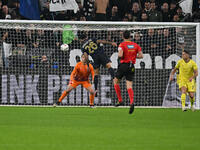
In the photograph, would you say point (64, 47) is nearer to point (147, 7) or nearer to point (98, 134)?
point (147, 7)

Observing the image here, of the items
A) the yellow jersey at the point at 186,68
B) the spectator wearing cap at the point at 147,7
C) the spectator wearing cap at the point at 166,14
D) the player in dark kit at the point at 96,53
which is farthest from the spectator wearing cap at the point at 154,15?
the yellow jersey at the point at 186,68

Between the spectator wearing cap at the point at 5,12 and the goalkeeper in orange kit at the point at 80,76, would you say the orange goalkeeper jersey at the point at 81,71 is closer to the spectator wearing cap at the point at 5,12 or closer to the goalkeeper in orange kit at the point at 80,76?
the goalkeeper in orange kit at the point at 80,76

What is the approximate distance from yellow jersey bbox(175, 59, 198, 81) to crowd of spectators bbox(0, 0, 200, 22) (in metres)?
2.96

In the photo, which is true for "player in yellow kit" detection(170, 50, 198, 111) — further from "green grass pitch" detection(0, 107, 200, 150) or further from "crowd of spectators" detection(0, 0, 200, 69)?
"green grass pitch" detection(0, 107, 200, 150)

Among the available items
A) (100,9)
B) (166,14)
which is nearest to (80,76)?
(100,9)

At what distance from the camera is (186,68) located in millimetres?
14477

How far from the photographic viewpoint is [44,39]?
1591 centimetres

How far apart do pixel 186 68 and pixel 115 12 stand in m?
3.77

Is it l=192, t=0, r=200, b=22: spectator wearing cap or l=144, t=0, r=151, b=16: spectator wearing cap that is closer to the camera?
l=144, t=0, r=151, b=16: spectator wearing cap

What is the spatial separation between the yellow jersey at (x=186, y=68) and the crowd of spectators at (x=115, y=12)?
2.96 m

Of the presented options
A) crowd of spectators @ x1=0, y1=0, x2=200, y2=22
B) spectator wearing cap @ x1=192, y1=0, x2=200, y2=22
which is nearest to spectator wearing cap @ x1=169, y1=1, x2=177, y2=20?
crowd of spectators @ x1=0, y1=0, x2=200, y2=22

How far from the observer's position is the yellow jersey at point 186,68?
14445mm

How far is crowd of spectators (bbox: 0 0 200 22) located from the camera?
17.2 m

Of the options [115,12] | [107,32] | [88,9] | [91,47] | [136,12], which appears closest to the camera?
[91,47]
